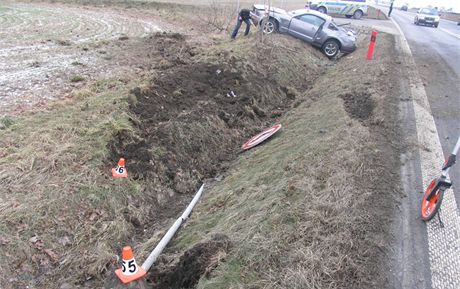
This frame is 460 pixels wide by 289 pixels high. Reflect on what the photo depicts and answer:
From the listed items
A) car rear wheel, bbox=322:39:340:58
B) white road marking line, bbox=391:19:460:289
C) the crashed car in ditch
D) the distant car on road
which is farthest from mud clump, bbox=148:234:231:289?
the distant car on road

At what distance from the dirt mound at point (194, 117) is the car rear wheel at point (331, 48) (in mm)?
5311

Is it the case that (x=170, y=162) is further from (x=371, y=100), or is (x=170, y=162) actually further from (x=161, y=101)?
(x=371, y=100)

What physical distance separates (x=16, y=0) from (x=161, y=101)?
20533mm

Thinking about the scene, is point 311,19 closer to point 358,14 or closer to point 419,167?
point 419,167

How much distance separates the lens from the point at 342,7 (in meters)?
31.9

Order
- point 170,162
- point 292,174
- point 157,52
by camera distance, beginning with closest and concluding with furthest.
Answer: point 292,174 → point 170,162 → point 157,52

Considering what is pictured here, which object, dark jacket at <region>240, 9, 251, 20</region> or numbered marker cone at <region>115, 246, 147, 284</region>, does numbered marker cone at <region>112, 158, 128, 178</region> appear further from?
dark jacket at <region>240, 9, 251, 20</region>

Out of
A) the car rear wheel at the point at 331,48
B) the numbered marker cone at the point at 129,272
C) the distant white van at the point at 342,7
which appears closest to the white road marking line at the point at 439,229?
the numbered marker cone at the point at 129,272

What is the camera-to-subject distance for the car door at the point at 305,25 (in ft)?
51.9

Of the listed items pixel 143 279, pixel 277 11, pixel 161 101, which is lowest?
pixel 143 279

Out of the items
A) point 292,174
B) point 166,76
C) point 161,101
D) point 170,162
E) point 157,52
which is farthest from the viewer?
point 157,52

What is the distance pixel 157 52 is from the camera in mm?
12727

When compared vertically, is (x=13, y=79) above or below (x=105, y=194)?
above

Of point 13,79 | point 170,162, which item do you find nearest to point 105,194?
point 170,162
